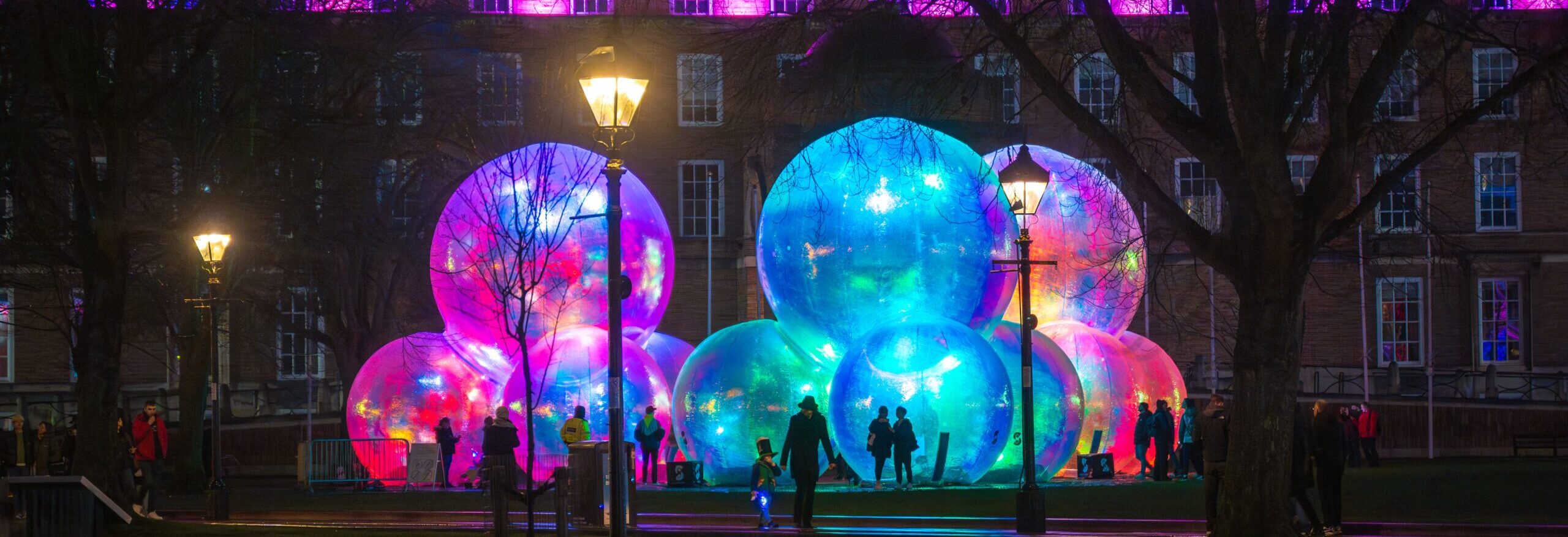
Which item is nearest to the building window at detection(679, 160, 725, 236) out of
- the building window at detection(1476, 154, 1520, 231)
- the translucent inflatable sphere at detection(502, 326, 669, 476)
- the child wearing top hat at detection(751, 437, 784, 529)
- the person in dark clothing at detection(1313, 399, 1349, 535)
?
the building window at detection(1476, 154, 1520, 231)

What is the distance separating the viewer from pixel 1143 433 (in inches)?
1143

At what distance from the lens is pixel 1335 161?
15773mm

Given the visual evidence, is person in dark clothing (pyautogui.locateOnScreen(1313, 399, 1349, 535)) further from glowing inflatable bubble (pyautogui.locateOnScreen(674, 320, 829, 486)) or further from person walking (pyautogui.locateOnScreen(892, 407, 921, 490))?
glowing inflatable bubble (pyautogui.locateOnScreen(674, 320, 829, 486))

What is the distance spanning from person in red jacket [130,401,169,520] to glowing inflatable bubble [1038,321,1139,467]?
534 inches

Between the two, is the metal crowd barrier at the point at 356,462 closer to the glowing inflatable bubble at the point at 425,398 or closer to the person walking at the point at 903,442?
the glowing inflatable bubble at the point at 425,398

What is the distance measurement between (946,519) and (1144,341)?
11019 mm

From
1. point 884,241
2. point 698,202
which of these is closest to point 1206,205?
point 698,202

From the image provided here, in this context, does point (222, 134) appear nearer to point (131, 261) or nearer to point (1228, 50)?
point (131, 261)

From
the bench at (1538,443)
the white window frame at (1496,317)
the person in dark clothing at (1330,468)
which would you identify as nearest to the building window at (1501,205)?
the white window frame at (1496,317)

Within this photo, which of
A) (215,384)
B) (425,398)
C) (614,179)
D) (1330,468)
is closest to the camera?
(614,179)

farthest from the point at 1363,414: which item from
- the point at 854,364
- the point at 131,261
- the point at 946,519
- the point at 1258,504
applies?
the point at 131,261

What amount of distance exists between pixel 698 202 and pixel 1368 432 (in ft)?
79.3

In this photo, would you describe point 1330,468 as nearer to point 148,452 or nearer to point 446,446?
point 446,446

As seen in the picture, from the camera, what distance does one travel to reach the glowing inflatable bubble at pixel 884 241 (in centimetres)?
2573
